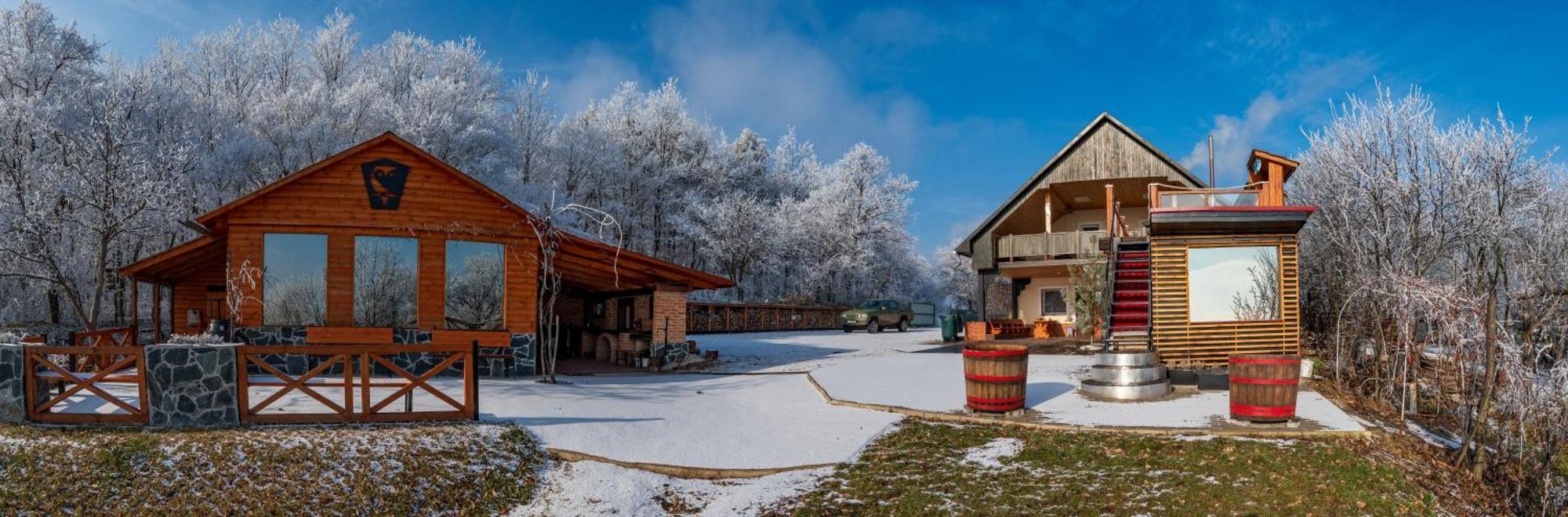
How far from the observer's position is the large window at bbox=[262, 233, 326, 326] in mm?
16125

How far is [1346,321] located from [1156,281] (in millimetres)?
3609

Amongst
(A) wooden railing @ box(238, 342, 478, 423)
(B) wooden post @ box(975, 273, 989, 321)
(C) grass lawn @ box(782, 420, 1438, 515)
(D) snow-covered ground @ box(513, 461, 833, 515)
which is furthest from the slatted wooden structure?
(B) wooden post @ box(975, 273, 989, 321)

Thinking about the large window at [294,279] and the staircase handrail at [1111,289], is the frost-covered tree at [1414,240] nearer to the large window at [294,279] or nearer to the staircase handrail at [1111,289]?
the staircase handrail at [1111,289]

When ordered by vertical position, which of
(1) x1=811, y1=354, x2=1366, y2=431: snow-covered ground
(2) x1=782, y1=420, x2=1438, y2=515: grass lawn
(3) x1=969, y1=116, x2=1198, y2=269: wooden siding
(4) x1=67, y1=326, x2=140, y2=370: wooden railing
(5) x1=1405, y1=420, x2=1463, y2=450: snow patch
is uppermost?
(3) x1=969, y1=116, x2=1198, y2=269: wooden siding

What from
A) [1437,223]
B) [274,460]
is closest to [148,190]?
[274,460]

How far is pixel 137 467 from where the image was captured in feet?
26.3

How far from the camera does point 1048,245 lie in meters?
27.2

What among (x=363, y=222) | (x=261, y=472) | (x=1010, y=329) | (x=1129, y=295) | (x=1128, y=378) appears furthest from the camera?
(x=1010, y=329)

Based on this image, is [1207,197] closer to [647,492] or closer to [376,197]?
[647,492]

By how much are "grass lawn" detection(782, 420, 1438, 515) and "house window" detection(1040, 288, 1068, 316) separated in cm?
2113

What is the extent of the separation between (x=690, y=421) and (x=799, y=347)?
47.8ft

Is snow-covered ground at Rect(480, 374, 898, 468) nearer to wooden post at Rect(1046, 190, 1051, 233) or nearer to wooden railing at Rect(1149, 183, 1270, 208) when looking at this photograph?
wooden railing at Rect(1149, 183, 1270, 208)

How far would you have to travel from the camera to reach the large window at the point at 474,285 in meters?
16.8

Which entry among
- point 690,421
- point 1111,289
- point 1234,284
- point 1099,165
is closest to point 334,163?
point 690,421
